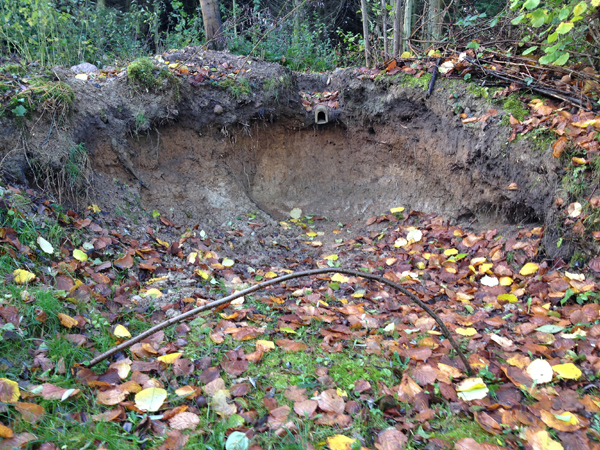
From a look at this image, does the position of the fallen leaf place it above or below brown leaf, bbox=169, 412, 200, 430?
below

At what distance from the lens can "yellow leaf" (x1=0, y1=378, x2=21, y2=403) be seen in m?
1.49

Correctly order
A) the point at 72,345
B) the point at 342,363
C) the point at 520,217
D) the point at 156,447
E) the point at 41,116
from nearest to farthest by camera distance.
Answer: the point at 156,447, the point at 72,345, the point at 342,363, the point at 41,116, the point at 520,217

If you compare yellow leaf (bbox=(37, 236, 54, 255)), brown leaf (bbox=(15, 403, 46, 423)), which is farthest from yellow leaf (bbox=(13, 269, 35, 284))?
brown leaf (bbox=(15, 403, 46, 423))

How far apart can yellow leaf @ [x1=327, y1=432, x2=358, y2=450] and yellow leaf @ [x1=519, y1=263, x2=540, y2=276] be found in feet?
7.17

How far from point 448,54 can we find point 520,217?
214 centimetres

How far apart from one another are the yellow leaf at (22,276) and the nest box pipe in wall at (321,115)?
377 centimetres

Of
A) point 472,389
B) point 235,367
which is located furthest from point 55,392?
point 472,389

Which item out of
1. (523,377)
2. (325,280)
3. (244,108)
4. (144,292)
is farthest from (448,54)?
(144,292)

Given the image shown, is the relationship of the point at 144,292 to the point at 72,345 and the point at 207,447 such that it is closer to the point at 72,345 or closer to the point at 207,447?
the point at 72,345

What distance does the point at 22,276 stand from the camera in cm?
224

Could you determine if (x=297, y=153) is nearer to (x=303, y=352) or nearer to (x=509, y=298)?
(x=509, y=298)

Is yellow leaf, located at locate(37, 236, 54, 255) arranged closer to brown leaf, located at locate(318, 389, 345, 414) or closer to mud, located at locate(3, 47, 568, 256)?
mud, located at locate(3, 47, 568, 256)

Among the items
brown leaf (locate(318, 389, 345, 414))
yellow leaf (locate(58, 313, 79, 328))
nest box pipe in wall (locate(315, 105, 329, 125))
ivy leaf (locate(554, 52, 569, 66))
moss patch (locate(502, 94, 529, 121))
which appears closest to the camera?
brown leaf (locate(318, 389, 345, 414))

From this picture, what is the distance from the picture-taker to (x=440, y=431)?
5.26 ft
